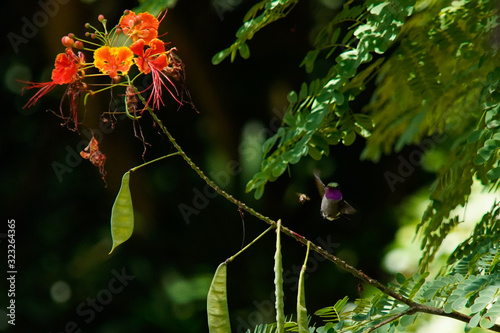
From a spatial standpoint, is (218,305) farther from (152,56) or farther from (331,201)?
(331,201)

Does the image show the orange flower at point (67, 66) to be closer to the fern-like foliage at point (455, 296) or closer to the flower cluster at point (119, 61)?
the flower cluster at point (119, 61)

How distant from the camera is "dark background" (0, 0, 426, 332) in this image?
4367mm

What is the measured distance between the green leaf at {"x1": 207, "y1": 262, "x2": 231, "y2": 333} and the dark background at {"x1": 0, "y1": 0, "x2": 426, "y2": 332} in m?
2.97

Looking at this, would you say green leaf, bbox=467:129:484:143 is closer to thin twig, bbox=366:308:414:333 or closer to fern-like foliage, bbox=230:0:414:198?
fern-like foliage, bbox=230:0:414:198

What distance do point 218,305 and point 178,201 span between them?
334cm

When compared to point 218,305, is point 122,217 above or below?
above

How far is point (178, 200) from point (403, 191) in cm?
161

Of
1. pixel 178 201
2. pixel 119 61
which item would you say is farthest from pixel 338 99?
pixel 178 201

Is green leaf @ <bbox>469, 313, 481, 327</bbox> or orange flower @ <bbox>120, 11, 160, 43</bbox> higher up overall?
orange flower @ <bbox>120, 11, 160, 43</bbox>

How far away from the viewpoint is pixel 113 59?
1324 millimetres

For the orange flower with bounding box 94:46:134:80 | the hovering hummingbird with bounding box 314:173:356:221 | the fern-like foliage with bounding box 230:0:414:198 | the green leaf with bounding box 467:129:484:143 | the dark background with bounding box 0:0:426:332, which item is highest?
the orange flower with bounding box 94:46:134:80

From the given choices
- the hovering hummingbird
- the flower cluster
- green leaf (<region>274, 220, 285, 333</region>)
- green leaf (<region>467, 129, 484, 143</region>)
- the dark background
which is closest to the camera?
green leaf (<region>274, 220, 285, 333</region>)

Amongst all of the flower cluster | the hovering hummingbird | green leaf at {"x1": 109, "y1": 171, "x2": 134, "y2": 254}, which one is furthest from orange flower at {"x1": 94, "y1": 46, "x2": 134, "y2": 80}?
the hovering hummingbird

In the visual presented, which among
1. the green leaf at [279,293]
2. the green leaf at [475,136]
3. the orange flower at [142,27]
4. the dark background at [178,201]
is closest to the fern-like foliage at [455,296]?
the green leaf at [475,136]
